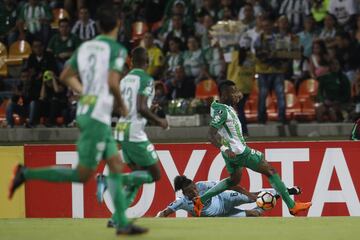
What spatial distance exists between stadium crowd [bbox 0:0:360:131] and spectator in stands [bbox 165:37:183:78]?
2cm

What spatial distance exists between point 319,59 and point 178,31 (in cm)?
313

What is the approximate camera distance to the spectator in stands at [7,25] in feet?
71.5

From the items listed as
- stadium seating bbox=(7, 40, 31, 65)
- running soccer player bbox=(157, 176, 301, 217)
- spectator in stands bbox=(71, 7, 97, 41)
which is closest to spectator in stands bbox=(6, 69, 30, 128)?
stadium seating bbox=(7, 40, 31, 65)

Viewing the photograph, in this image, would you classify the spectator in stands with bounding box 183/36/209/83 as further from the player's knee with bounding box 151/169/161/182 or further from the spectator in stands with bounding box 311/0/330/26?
the player's knee with bounding box 151/169/161/182

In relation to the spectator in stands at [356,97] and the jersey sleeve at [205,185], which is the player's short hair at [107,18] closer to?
the jersey sleeve at [205,185]

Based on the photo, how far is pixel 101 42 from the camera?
8.86 m

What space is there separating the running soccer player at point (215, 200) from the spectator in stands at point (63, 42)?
687cm

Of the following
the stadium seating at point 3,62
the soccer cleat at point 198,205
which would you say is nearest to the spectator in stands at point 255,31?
the stadium seating at point 3,62

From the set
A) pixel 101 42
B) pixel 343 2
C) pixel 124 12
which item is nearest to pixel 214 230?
pixel 101 42

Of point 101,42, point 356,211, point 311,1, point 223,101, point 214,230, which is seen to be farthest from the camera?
point 311,1

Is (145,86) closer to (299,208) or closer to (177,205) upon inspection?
(299,208)

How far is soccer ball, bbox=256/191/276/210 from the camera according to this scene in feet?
45.1

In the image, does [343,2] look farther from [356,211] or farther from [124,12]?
[356,211]

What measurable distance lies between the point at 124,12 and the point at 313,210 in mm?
9108
